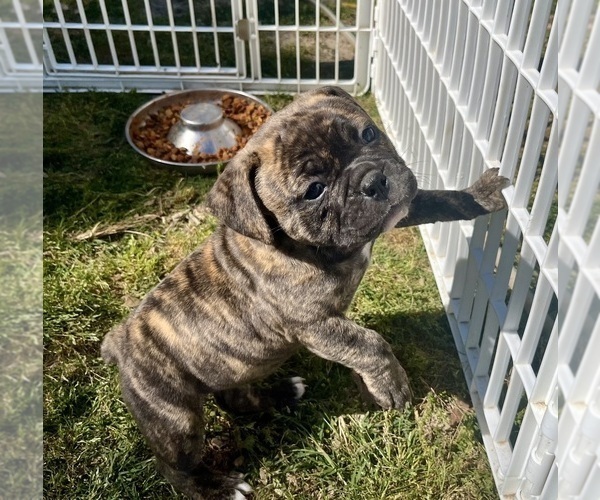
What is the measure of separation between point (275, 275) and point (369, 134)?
73 cm

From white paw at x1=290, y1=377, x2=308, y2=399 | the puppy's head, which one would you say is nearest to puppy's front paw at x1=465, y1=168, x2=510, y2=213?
the puppy's head

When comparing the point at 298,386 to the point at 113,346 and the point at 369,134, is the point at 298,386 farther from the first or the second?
the point at 369,134

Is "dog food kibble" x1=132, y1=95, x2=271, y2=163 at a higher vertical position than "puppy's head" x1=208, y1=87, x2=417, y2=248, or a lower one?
lower

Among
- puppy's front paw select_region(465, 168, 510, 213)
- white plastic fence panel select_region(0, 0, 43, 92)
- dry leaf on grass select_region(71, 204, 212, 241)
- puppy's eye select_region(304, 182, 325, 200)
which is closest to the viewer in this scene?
puppy's eye select_region(304, 182, 325, 200)

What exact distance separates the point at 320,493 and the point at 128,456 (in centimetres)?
100

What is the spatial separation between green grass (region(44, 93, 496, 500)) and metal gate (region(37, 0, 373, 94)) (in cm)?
164

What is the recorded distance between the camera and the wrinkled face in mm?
2586

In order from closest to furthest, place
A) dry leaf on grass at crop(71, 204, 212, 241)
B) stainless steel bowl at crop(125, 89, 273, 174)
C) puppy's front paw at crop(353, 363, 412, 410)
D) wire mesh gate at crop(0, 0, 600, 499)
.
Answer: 1. wire mesh gate at crop(0, 0, 600, 499)
2. puppy's front paw at crop(353, 363, 412, 410)
3. dry leaf on grass at crop(71, 204, 212, 241)
4. stainless steel bowl at crop(125, 89, 273, 174)

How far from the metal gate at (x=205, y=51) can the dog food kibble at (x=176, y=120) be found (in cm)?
48

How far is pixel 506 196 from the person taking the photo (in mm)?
2691

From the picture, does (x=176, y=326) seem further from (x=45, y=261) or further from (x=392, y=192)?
(x=45, y=261)

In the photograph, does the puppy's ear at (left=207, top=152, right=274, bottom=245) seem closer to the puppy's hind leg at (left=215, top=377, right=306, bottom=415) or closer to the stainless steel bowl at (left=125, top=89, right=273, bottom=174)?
the puppy's hind leg at (left=215, top=377, right=306, bottom=415)

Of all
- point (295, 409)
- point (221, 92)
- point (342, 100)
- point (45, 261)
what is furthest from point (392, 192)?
point (221, 92)

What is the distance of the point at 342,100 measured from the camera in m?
2.85
